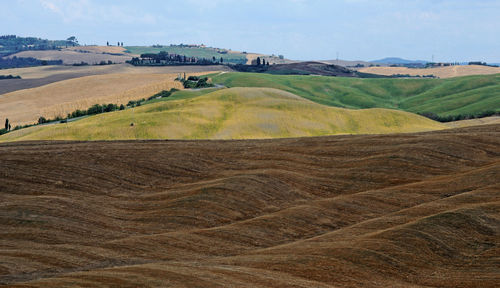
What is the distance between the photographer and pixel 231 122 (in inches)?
4852

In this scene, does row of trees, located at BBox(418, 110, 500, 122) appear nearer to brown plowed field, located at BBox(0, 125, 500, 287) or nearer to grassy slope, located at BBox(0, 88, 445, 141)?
grassy slope, located at BBox(0, 88, 445, 141)

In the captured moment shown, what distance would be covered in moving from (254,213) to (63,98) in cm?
14339

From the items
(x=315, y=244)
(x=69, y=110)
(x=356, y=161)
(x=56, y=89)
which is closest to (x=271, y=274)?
(x=315, y=244)

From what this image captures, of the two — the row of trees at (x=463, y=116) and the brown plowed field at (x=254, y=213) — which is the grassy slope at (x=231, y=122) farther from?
the brown plowed field at (x=254, y=213)

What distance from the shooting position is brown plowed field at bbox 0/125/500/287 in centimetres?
3575

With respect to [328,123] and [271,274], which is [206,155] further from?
[328,123]

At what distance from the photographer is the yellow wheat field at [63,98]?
15650 centimetres

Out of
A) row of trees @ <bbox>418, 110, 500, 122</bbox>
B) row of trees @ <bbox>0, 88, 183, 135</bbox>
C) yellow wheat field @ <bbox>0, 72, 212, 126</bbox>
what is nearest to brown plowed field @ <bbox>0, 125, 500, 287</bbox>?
row of trees @ <bbox>0, 88, 183, 135</bbox>

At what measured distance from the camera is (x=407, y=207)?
5219 centimetres

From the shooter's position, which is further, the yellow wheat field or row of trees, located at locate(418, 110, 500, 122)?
row of trees, located at locate(418, 110, 500, 122)

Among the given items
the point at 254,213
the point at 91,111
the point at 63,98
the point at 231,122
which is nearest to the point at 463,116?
the point at 231,122

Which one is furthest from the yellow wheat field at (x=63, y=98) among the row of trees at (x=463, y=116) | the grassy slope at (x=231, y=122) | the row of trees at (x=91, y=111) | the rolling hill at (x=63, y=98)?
the row of trees at (x=463, y=116)

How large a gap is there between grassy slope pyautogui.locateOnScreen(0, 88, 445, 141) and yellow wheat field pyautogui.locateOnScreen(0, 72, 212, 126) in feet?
101

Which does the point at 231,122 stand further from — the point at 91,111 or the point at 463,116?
the point at 463,116
